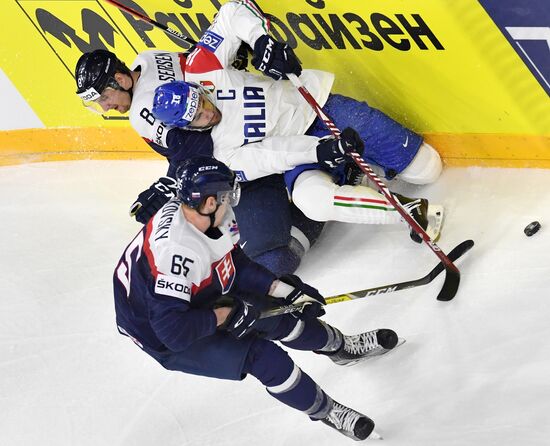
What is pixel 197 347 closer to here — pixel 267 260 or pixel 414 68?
pixel 267 260

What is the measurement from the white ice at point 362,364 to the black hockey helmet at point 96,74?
38.4 inches

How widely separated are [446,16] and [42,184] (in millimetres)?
2365

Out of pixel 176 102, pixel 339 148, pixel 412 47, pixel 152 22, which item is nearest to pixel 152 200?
pixel 176 102

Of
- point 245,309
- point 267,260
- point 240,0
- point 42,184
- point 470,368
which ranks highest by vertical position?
point 240,0

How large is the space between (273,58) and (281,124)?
12.0 inches

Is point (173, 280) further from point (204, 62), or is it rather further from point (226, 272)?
point (204, 62)

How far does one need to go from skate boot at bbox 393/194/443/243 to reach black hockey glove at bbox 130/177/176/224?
88cm

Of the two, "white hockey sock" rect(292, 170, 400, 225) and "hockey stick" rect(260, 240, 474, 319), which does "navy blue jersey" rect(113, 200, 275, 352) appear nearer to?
"hockey stick" rect(260, 240, 474, 319)

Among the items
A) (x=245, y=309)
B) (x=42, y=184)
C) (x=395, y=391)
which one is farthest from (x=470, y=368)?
(x=42, y=184)

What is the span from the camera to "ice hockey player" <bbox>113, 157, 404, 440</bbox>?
274cm

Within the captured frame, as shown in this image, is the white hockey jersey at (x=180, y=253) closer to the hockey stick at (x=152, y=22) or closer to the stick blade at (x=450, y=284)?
the stick blade at (x=450, y=284)

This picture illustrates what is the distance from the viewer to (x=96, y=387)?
12.2 ft

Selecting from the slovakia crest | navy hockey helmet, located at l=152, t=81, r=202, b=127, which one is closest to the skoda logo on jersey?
navy hockey helmet, located at l=152, t=81, r=202, b=127

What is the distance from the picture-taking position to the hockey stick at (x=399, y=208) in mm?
3406
